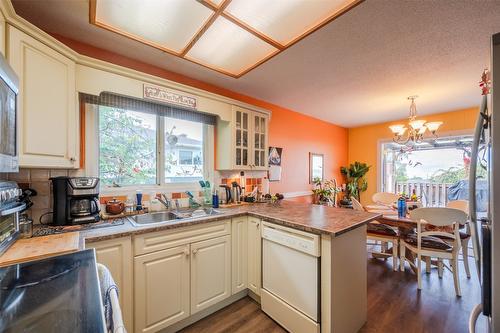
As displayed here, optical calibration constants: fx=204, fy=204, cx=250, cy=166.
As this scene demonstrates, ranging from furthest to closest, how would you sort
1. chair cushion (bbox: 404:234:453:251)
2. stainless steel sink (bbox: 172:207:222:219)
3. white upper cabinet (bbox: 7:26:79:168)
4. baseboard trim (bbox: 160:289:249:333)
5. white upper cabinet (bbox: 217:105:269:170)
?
1. white upper cabinet (bbox: 217:105:269:170)
2. chair cushion (bbox: 404:234:453:251)
3. stainless steel sink (bbox: 172:207:222:219)
4. baseboard trim (bbox: 160:289:249:333)
5. white upper cabinet (bbox: 7:26:79:168)

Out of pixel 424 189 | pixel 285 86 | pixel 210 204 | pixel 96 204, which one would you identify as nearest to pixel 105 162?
pixel 96 204

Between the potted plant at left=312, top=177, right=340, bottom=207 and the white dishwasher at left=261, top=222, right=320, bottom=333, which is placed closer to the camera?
the white dishwasher at left=261, top=222, right=320, bottom=333

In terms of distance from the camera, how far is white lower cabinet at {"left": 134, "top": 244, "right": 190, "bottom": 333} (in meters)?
1.50

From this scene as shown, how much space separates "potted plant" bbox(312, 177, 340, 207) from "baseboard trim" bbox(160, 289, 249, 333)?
2.55m

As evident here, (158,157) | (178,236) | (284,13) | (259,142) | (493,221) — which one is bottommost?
(178,236)

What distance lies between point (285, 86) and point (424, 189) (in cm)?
443

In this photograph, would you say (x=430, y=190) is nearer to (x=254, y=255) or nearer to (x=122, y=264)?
(x=254, y=255)

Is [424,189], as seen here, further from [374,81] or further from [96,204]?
[96,204]

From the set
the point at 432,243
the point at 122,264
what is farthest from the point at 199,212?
the point at 432,243

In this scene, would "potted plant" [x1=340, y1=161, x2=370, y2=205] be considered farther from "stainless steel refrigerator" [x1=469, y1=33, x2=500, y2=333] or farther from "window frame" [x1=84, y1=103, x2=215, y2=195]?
"stainless steel refrigerator" [x1=469, y1=33, x2=500, y2=333]

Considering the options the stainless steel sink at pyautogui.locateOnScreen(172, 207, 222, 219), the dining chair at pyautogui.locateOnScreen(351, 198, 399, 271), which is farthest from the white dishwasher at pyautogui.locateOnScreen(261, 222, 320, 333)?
the dining chair at pyautogui.locateOnScreen(351, 198, 399, 271)

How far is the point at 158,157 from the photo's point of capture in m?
2.30

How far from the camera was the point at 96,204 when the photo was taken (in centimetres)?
165

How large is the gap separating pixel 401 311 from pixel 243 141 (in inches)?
94.9
